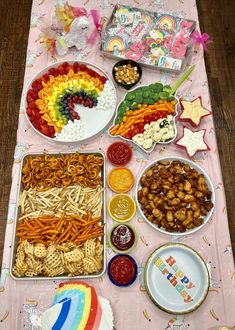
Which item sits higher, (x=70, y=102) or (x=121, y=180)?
(x=70, y=102)

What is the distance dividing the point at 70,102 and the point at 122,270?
0.84 metres

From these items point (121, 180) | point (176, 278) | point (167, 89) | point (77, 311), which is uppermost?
point (167, 89)

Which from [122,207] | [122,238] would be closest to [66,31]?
[122,207]

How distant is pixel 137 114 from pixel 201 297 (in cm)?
85

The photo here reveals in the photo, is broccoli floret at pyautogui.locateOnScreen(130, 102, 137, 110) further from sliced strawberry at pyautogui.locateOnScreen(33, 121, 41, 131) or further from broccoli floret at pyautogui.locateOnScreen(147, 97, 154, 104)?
sliced strawberry at pyautogui.locateOnScreen(33, 121, 41, 131)

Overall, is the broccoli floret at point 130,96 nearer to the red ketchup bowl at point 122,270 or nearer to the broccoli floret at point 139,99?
the broccoli floret at point 139,99

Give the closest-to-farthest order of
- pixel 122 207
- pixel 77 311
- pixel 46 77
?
1. pixel 77 311
2. pixel 122 207
3. pixel 46 77

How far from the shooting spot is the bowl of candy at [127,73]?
180 cm

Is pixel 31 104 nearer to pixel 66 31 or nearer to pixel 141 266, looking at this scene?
pixel 66 31

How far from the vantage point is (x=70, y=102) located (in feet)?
5.81

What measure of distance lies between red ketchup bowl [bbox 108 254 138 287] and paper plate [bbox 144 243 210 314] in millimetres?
Result: 59

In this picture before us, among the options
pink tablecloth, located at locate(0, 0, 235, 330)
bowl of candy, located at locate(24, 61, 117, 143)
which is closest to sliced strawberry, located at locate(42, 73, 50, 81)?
bowl of candy, located at locate(24, 61, 117, 143)

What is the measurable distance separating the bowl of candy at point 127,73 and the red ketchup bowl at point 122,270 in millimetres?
842

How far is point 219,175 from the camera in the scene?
5.43 ft
